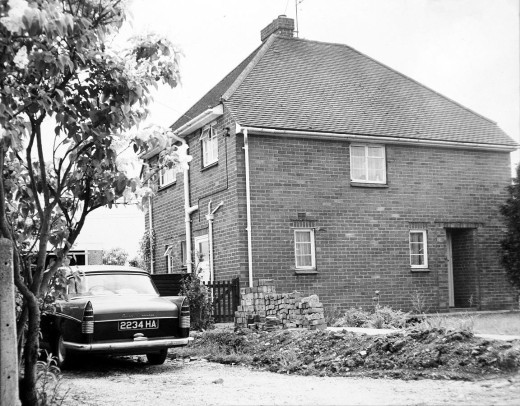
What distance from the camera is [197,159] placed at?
72.3ft

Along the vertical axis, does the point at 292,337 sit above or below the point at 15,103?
below

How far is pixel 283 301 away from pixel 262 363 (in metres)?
3.80

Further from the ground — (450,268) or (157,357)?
(450,268)

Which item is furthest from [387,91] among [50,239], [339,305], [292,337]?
[50,239]

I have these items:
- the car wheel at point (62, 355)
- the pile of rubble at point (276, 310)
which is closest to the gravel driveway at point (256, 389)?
the car wheel at point (62, 355)

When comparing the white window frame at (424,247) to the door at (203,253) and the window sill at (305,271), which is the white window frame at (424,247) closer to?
the window sill at (305,271)

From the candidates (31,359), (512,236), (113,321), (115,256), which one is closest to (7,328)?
(31,359)

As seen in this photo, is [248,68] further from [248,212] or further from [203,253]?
[203,253]

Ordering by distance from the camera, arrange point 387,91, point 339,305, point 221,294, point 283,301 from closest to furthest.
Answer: point 283,301 < point 221,294 < point 339,305 < point 387,91

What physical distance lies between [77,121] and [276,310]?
9.07m

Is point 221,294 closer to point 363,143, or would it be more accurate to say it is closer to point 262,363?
point 363,143

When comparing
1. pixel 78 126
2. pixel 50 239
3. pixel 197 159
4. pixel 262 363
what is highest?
pixel 197 159

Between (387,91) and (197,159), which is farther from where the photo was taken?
(387,91)

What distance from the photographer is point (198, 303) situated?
1731cm
